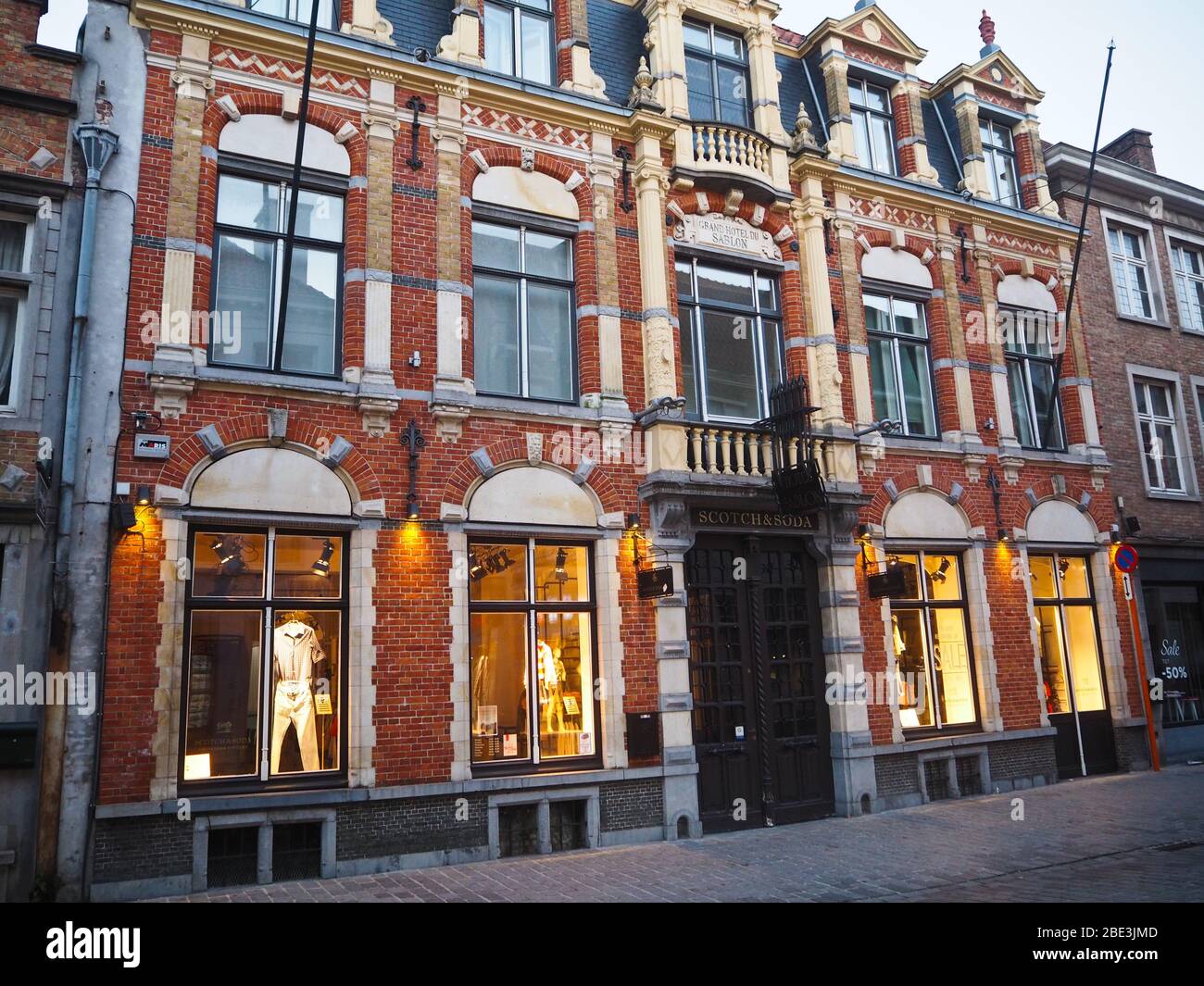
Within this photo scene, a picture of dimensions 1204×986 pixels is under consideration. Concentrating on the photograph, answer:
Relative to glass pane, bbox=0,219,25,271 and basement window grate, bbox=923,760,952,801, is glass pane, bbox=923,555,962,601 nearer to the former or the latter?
basement window grate, bbox=923,760,952,801

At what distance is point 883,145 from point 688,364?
6.15 metres

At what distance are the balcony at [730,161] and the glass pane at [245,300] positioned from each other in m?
5.68

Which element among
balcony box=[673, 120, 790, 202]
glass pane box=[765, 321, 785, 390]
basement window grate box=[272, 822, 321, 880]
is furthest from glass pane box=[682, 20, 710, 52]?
basement window grate box=[272, 822, 321, 880]

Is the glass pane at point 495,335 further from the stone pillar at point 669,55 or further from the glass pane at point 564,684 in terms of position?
the stone pillar at point 669,55

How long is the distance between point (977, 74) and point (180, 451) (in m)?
14.9

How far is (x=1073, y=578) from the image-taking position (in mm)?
15352

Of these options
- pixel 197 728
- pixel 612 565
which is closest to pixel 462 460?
pixel 612 565

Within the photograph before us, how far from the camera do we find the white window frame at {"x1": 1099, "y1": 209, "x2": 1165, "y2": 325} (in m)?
17.5

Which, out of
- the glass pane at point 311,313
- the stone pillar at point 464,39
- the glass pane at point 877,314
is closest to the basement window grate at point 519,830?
the glass pane at point 311,313

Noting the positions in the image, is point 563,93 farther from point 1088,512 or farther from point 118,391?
point 1088,512

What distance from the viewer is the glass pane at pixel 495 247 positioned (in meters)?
11.5

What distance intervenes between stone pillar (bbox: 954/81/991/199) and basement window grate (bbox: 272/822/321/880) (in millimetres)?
14274

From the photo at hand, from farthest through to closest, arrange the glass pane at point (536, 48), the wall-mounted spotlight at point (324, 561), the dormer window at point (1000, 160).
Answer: the dormer window at point (1000, 160)
the glass pane at point (536, 48)
the wall-mounted spotlight at point (324, 561)

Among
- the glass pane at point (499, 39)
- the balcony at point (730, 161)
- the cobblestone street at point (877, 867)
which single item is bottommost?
the cobblestone street at point (877, 867)
